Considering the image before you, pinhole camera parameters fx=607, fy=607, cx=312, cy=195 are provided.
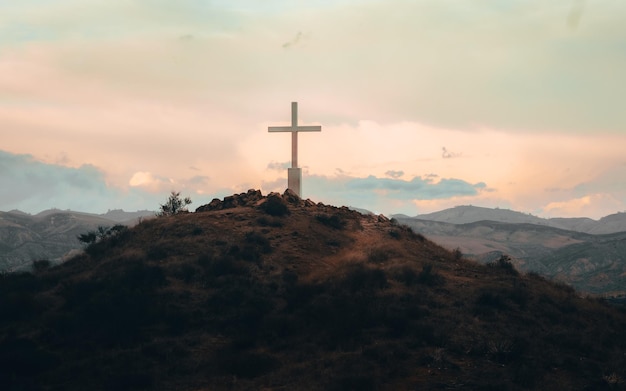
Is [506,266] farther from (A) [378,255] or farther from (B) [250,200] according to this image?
(B) [250,200]

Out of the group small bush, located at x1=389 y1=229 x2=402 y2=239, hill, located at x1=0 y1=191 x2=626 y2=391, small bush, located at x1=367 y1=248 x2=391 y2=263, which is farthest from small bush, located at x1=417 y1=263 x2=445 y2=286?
small bush, located at x1=389 y1=229 x2=402 y2=239

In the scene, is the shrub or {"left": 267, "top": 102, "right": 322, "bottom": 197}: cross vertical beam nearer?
the shrub

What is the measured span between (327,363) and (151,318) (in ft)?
37.5

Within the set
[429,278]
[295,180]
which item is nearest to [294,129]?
[295,180]

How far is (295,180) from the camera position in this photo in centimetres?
5253

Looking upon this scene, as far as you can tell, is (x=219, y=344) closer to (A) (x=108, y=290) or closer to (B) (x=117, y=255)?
(A) (x=108, y=290)

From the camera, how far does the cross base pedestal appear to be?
5194cm

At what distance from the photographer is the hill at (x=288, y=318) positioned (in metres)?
25.1

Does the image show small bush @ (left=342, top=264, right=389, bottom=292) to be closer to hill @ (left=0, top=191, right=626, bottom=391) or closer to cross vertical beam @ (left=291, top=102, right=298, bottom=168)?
hill @ (left=0, top=191, right=626, bottom=391)

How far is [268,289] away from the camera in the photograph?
36562 millimetres

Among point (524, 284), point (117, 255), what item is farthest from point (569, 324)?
point (117, 255)

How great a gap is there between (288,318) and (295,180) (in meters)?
22.1

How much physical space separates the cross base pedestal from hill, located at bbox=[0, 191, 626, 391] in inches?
168

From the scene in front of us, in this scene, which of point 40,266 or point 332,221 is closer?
point 40,266
